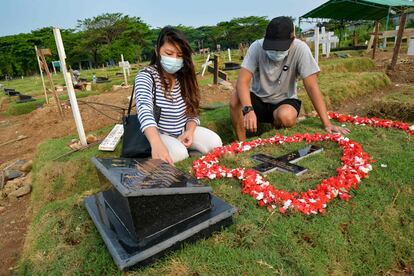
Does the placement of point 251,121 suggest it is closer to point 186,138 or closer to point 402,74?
point 186,138

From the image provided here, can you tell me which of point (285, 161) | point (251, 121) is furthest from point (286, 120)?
point (285, 161)

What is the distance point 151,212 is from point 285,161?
5.94ft

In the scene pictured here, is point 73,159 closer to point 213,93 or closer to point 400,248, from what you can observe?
point 400,248

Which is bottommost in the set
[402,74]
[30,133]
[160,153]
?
[30,133]

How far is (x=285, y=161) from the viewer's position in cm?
322

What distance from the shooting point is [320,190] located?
101 inches

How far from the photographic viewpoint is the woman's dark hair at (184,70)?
317cm

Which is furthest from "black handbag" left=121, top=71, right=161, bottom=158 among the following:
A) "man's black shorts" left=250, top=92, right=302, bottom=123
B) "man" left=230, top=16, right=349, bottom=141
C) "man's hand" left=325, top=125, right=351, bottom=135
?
"man's hand" left=325, top=125, right=351, bottom=135

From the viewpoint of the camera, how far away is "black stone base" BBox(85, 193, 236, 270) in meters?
1.84

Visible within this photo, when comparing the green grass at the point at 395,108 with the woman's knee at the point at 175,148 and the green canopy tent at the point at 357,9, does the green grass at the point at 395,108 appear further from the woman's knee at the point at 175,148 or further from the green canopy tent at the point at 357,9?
the green canopy tent at the point at 357,9

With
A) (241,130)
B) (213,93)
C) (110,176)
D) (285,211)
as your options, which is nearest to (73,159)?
(241,130)

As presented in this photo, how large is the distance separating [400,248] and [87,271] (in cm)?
232

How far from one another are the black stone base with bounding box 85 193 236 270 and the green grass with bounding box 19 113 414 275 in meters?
0.07

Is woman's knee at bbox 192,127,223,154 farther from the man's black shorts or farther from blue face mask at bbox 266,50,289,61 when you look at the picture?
blue face mask at bbox 266,50,289,61
